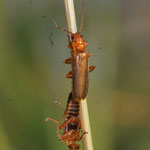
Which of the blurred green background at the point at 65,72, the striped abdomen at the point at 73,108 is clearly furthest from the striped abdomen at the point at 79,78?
the blurred green background at the point at 65,72

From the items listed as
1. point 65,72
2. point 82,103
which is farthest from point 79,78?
point 65,72

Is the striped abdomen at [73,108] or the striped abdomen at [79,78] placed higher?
the striped abdomen at [79,78]

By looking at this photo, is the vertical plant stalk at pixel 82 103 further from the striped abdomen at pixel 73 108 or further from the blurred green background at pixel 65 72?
the blurred green background at pixel 65 72

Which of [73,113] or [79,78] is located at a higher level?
[79,78]

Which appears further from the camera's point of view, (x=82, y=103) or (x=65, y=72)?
(x=65, y=72)

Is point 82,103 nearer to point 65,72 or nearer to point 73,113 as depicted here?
point 73,113

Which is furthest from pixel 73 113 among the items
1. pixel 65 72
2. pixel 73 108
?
pixel 65 72

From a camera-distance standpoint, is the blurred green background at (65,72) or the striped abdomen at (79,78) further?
the blurred green background at (65,72)

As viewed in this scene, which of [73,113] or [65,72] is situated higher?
[65,72]

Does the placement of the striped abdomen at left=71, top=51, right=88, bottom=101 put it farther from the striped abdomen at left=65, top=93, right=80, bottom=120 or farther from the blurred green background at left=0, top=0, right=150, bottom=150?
the blurred green background at left=0, top=0, right=150, bottom=150
